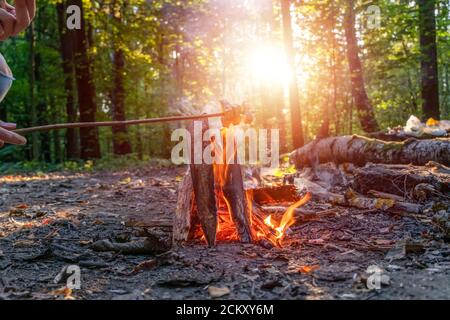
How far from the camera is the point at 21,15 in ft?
9.47

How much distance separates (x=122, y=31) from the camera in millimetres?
17312

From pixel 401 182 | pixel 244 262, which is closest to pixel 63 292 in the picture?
pixel 244 262

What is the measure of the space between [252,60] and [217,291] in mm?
25694

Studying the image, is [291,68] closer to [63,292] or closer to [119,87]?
[119,87]

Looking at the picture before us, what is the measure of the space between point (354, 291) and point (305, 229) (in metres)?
2.04

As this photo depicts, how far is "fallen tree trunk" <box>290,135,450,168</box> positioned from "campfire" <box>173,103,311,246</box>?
4083mm

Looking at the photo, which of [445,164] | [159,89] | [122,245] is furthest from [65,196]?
[159,89]

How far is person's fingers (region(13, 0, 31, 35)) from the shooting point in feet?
9.30

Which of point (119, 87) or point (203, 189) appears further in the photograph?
point (119, 87)

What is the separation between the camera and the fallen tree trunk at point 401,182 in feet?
20.0

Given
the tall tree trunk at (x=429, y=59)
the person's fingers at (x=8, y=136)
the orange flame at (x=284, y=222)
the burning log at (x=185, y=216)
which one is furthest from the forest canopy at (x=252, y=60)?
the person's fingers at (x=8, y=136)

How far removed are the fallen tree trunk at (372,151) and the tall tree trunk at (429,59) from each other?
5.69 meters

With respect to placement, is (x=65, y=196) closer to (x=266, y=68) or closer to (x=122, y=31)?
(x=122, y=31)

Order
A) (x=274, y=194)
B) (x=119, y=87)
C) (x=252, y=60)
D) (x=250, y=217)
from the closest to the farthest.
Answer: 1. (x=250, y=217)
2. (x=274, y=194)
3. (x=119, y=87)
4. (x=252, y=60)
